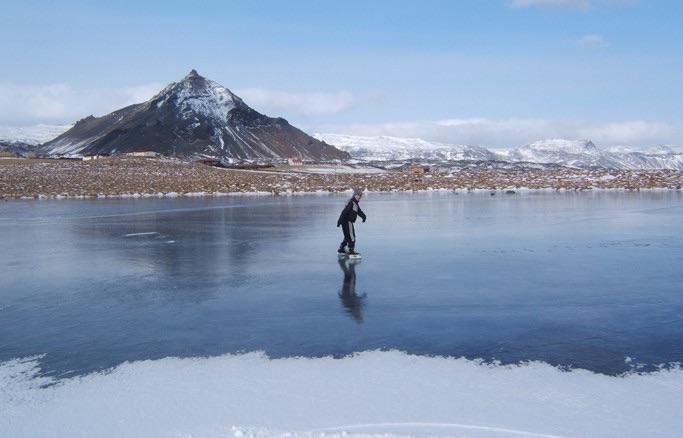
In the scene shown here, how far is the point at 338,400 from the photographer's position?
550cm

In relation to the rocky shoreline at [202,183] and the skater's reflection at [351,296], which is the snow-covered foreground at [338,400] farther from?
the rocky shoreline at [202,183]

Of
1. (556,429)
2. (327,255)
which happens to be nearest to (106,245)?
(327,255)

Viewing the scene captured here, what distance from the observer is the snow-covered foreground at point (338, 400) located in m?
4.99

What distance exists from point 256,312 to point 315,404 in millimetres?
3409

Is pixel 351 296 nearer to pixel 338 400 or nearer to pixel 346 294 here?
pixel 346 294

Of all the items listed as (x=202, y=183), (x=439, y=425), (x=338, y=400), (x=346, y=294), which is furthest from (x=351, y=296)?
(x=202, y=183)

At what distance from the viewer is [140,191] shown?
4266 centimetres

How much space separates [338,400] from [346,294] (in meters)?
4.31

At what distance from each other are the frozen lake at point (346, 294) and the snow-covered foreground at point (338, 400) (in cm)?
41

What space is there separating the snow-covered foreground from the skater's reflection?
6.32ft

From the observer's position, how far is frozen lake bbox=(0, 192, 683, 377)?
711 cm

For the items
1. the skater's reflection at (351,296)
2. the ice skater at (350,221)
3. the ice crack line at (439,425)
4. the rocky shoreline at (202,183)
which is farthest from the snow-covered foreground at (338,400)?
the rocky shoreline at (202,183)

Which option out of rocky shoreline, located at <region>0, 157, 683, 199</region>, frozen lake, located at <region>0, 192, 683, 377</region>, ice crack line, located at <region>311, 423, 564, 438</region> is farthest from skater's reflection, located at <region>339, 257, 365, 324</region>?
rocky shoreline, located at <region>0, 157, 683, 199</region>

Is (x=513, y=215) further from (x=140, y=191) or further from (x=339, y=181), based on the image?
(x=339, y=181)
